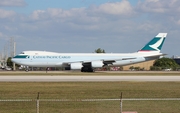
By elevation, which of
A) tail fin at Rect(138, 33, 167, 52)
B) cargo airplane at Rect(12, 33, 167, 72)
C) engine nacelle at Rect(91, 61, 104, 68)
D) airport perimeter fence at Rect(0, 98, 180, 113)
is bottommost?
airport perimeter fence at Rect(0, 98, 180, 113)

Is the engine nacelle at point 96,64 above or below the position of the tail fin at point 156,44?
below

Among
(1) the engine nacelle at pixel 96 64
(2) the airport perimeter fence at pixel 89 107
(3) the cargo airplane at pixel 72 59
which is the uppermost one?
(3) the cargo airplane at pixel 72 59

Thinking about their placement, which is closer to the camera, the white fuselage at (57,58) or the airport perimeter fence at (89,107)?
the airport perimeter fence at (89,107)

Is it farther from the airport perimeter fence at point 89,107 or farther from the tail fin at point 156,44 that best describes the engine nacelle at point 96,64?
the airport perimeter fence at point 89,107

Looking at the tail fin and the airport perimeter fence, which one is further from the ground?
the tail fin

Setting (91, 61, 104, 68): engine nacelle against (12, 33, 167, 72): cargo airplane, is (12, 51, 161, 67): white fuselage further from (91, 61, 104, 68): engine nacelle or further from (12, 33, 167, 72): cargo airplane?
(91, 61, 104, 68): engine nacelle

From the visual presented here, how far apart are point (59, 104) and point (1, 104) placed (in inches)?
110

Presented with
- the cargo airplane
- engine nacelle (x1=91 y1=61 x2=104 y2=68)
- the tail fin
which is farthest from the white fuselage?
the tail fin

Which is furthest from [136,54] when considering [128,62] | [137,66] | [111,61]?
[137,66]

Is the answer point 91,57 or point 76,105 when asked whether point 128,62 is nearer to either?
point 91,57

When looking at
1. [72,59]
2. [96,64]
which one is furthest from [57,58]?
[96,64]

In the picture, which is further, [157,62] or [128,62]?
[157,62]

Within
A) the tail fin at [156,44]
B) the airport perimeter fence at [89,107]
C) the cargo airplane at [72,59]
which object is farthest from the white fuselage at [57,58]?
the airport perimeter fence at [89,107]

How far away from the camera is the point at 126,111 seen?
16.5 m
